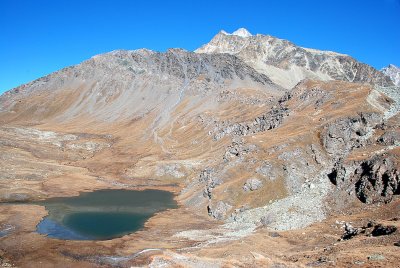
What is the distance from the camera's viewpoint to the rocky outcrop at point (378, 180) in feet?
289

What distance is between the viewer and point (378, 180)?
301 feet

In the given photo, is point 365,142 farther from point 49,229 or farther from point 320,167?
point 49,229

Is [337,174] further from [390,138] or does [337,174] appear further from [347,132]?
[347,132]

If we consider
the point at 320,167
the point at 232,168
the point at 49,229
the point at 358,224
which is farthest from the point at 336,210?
the point at 49,229

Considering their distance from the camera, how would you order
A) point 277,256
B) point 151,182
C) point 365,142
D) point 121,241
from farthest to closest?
point 151,182, point 365,142, point 121,241, point 277,256

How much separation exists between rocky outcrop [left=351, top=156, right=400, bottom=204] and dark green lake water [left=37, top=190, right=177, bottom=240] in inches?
2194

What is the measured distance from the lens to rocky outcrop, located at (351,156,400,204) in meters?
88.1

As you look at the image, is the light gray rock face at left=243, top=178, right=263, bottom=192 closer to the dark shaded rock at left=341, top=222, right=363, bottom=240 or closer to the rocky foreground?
the rocky foreground

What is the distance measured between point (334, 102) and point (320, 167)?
1829 inches

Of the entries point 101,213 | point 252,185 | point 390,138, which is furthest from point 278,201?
point 101,213

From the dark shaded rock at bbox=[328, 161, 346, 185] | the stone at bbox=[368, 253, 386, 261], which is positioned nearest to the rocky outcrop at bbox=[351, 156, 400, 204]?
the dark shaded rock at bbox=[328, 161, 346, 185]

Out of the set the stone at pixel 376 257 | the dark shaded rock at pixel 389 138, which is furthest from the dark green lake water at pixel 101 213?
the dark shaded rock at pixel 389 138

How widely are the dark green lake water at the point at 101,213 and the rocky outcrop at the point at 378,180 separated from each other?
55737mm

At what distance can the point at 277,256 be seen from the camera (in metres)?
67.8
